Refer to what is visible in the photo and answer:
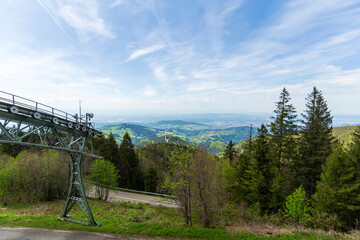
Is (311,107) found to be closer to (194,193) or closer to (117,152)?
(194,193)

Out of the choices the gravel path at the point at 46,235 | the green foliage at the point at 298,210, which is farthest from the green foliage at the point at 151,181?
the green foliage at the point at 298,210

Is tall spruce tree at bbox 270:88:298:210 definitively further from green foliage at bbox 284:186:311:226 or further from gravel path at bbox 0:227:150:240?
gravel path at bbox 0:227:150:240

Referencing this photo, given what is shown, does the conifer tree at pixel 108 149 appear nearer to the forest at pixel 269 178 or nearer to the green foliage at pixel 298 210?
the forest at pixel 269 178

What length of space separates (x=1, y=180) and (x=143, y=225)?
21.0 meters

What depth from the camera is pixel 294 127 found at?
23266mm

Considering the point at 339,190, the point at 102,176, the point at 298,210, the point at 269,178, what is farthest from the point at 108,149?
the point at 339,190

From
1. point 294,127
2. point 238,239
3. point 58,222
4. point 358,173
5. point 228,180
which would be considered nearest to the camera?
point 238,239

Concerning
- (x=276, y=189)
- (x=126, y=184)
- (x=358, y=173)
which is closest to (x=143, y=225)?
(x=276, y=189)

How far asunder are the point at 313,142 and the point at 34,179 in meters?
38.5

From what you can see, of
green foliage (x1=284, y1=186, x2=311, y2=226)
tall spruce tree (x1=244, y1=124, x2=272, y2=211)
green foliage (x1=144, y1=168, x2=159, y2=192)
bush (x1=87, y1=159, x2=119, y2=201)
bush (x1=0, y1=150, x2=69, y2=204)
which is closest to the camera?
green foliage (x1=284, y1=186, x2=311, y2=226)

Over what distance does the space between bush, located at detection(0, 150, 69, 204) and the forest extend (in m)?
0.09

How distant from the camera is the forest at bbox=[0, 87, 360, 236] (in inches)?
555

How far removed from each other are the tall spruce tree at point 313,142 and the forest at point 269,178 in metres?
0.11

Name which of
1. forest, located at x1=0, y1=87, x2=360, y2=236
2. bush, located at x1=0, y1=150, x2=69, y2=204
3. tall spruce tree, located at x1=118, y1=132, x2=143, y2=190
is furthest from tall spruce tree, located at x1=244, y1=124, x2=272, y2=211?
tall spruce tree, located at x1=118, y1=132, x2=143, y2=190
